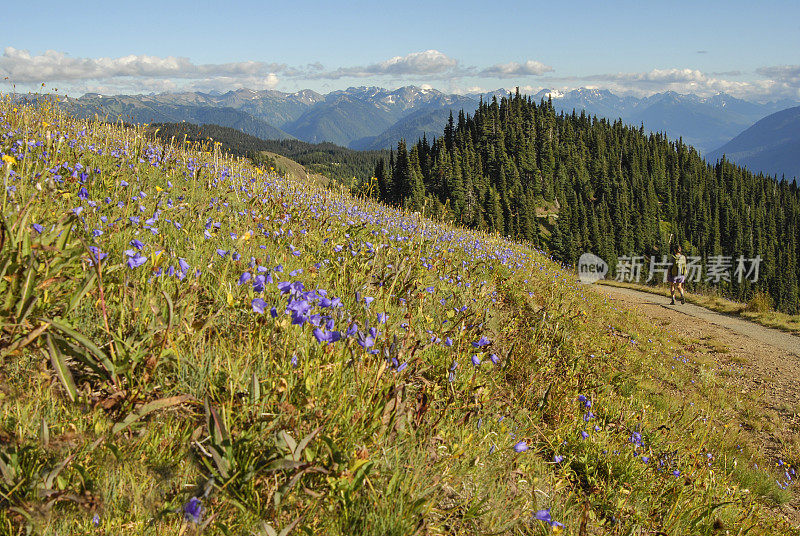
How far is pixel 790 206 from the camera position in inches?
4700

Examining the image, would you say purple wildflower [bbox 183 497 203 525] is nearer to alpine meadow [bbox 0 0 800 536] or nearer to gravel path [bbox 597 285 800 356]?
alpine meadow [bbox 0 0 800 536]

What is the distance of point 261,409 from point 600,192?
13041cm

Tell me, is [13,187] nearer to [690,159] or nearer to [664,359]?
[664,359]

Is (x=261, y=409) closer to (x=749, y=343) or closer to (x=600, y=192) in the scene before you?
(x=749, y=343)

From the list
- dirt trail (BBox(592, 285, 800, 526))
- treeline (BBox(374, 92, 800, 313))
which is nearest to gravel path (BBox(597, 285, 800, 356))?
dirt trail (BBox(592, 285, 800, 526))

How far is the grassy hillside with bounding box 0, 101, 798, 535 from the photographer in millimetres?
1749

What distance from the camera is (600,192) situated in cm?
11781

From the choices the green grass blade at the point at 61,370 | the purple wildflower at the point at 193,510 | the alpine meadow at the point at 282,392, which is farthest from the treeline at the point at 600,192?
the purple wildflower at the point at 193,510

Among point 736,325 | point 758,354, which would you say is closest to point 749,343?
point 758,354

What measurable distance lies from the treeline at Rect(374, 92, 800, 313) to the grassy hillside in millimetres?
87722

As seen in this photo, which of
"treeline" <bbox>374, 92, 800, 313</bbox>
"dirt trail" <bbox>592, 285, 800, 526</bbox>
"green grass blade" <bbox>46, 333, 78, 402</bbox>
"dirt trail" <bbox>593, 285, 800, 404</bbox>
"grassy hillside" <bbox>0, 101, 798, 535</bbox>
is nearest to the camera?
"grassy hillside" <bbox>0, 101, 798, 535</bbox>

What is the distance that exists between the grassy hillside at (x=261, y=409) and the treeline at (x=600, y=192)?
87.7m

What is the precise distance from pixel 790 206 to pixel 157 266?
531 feet

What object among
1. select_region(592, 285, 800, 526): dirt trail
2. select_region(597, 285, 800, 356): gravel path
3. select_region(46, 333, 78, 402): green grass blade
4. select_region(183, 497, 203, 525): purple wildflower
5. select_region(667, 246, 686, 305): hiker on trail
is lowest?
select_region(597, 285, 800, 356): gravel path
